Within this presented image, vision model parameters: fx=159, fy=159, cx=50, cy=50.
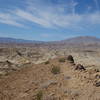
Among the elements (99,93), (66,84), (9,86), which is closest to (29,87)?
(9,86)

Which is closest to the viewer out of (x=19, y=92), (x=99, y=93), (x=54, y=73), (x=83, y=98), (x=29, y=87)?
(x=83, y=98)

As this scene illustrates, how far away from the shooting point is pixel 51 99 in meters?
7.19

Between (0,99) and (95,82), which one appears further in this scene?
(95,82)

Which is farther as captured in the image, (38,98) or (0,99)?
(0,99)

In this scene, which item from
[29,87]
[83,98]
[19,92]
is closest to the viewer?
[83,98]

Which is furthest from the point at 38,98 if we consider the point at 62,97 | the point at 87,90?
the point at 87,90

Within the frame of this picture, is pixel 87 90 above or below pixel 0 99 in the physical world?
above

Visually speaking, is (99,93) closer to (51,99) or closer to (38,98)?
(51,99)

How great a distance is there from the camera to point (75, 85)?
9133mm

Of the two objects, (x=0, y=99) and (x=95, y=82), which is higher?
(x=95, y=82)

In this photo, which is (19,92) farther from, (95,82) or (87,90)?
(95,82)

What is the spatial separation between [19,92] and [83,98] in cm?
364

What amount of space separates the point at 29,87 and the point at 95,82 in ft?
12.7

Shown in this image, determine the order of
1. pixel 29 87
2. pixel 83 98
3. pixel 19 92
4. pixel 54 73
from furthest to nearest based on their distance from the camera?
pixel 54 73 < pixel 29 87 < pixel 19 92 < pixel 83 98
